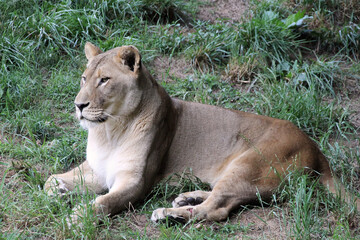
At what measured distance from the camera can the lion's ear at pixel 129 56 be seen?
169 inches

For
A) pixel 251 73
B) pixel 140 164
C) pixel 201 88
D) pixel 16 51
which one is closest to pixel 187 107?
pixel 140 164

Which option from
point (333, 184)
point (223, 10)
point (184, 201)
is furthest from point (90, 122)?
point (223, 10)

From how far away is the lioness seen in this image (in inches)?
166

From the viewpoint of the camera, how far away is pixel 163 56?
679cm

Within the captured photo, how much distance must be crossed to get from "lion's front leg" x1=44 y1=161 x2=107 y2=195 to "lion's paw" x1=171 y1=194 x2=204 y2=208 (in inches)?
26.3

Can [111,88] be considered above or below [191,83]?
above

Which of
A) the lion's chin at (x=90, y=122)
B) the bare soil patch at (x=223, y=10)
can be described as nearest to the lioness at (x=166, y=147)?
the lion's chin at (x=90, y=122)

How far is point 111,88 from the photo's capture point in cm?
425

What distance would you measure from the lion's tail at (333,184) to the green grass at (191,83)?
119mm

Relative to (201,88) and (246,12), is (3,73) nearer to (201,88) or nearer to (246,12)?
(201,88)

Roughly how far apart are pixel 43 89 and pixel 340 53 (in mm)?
3890

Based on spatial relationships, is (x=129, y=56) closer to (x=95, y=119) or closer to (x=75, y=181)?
(x=95, y=119)

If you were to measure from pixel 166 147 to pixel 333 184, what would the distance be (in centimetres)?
140

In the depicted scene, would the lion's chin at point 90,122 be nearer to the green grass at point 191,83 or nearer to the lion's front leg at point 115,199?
the lion's front leg at point 115,199
